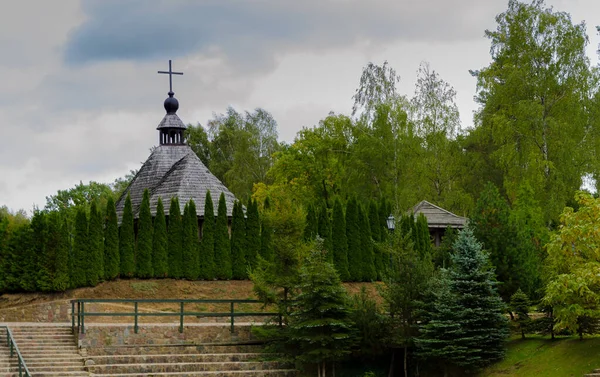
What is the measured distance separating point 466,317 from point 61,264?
542 inches

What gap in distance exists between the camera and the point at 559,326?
71.6ft

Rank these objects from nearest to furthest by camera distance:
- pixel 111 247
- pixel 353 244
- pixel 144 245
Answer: pixel 111 247 < pixel 144 245 < pixel 353 244

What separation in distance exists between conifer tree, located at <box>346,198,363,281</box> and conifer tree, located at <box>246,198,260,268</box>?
12.3 ft

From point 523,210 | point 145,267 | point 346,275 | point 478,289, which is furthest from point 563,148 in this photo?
point 145,267

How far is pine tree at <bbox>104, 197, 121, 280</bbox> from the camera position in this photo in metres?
30.7

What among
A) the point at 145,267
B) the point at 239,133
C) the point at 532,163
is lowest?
the point at 145,267

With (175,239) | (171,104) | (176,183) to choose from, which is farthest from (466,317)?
(171,104)

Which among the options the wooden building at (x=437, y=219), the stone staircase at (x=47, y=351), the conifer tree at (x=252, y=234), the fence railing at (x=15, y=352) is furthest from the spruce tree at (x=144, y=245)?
the wooden building at (x=437, y=219)

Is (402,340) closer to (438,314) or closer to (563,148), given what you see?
(438,314)

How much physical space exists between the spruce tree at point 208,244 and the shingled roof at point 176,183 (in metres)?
1.61

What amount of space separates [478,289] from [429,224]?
47.9ft

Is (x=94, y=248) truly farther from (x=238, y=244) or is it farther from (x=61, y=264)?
(x=238, y=244)

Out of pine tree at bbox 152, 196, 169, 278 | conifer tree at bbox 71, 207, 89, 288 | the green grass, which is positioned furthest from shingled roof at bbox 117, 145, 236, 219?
the green grass

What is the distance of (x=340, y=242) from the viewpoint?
34125 millimetres
